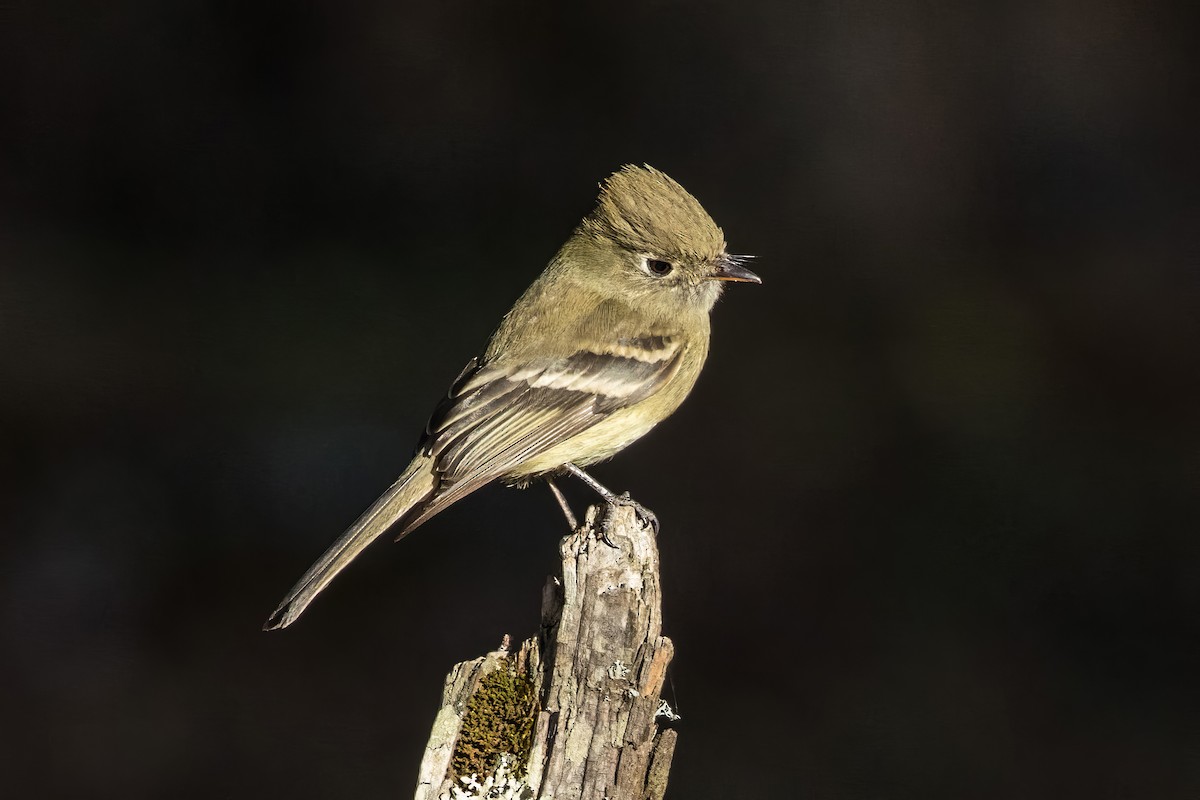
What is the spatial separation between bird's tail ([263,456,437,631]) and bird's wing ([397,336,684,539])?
0.05 metres

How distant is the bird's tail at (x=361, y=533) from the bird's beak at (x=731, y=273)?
1.15 metres

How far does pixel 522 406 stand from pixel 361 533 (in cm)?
65

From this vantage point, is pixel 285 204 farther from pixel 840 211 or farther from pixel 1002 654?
pixel 1002 654

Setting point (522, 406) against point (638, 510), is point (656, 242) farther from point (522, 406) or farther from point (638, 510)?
point (638, 510)

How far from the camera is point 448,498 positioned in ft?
12.8

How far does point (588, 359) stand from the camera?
429 cm

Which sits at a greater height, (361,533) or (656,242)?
(656,242)

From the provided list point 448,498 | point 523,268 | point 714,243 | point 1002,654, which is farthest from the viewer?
Answer: point 523,268

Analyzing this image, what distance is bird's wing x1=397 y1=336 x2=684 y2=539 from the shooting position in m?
4.01

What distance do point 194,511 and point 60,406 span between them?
0.85m

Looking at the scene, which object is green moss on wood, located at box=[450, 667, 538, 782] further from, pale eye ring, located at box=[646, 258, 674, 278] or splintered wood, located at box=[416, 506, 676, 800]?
pale eye ring, located at box=[646, 258, 674, 278]

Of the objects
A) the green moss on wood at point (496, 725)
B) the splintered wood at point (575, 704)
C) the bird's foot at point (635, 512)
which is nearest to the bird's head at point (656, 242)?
the bird's foot at point (635, 512)

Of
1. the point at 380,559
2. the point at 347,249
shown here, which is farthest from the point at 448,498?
the point at 347,249

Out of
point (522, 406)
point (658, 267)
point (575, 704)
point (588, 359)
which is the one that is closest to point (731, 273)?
point (658, 267)
